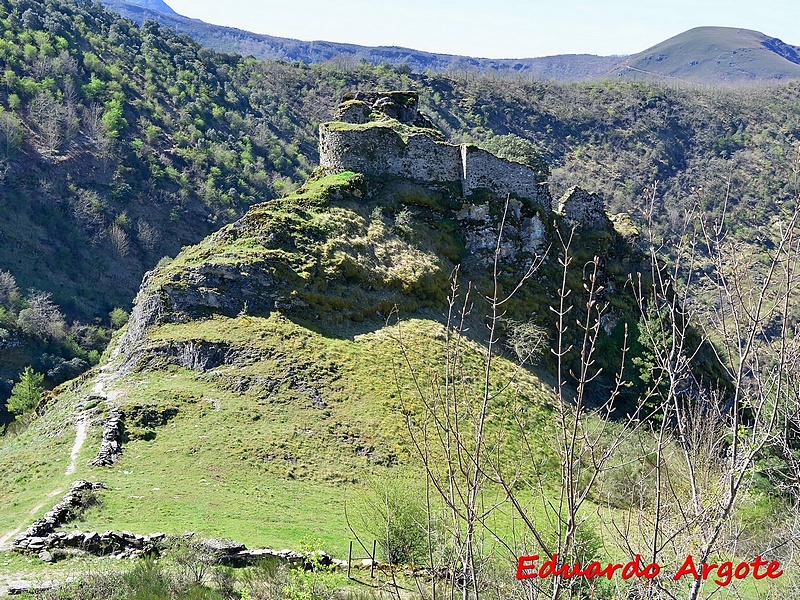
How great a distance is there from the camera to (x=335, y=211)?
29.1 m

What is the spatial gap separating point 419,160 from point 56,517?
23.1 metres

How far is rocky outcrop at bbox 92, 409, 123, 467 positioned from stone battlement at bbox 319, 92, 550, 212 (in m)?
16.8

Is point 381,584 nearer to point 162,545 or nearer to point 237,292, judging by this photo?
point 162,545

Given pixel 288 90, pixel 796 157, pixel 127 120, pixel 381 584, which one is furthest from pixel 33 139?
pixel 796 157

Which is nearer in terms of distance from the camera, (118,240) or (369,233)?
(369,233)

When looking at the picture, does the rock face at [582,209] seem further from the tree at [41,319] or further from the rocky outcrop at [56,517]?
the tree at [41,319]

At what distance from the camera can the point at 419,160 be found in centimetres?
3238

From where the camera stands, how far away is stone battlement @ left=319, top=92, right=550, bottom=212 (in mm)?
31516

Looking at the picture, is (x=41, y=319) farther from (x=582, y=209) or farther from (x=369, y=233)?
(x=582, y=209)

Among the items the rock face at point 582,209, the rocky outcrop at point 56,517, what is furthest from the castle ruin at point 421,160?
the rocky outcrop at point 56,517

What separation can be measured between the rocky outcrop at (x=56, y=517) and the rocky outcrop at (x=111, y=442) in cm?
153

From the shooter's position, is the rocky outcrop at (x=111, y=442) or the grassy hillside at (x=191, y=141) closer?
the rocky outcrop at (x=111, y=442)

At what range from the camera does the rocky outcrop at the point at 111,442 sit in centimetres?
1728

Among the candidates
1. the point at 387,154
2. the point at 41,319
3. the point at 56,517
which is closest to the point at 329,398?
the point at 56,517
